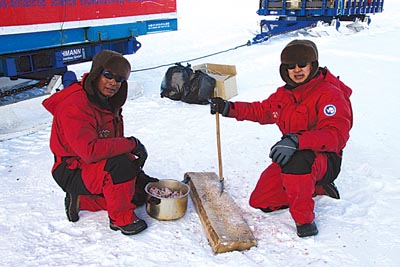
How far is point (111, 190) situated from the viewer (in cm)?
262

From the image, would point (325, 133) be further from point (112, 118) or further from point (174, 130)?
point (174, 130)

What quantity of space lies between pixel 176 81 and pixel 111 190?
3.32 m

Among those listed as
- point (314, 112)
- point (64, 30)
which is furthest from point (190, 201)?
point (64, 30)

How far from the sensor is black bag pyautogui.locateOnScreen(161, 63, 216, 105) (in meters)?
5.62

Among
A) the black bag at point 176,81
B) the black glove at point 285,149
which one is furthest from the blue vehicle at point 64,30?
the black glove at point 285,149

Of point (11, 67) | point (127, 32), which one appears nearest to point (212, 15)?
point (127, 32)

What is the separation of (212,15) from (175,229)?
14.0 metres

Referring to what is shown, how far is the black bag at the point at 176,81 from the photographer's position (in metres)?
5.73

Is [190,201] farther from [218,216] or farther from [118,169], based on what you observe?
[118,169]

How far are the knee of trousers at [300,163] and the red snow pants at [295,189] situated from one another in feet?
0.06

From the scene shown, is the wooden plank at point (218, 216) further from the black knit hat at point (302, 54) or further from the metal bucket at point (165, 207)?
the black knit hat at point (302, 54)

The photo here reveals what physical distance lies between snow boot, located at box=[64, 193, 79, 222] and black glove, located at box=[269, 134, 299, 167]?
136cm

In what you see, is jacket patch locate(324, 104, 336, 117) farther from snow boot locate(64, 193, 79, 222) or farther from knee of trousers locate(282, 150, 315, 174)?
snow boot locate(64, 193, 79, 222)

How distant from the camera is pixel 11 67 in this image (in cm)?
488
